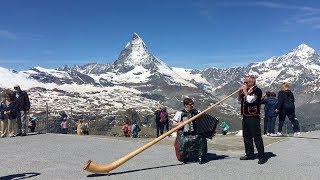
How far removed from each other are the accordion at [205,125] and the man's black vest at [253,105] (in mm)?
1141

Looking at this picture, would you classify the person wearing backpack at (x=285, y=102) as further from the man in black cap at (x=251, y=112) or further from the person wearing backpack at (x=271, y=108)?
the man in black cap at (x=251, y=112)

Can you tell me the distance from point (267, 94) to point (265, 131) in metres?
2.13

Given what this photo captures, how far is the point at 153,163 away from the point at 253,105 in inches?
131

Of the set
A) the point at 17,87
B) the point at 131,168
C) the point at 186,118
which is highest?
the point at 17,87

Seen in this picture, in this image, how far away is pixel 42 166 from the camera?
1363cm

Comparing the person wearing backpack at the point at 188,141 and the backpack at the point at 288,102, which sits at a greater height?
the backpack at the point at 288,102

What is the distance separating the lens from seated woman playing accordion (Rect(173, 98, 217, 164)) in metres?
13.8

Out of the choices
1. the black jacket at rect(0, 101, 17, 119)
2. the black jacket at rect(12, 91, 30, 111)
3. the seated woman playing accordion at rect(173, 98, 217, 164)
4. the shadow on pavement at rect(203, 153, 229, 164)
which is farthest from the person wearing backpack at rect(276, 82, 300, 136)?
the black jacket at rect(0, 101, 17, 119)

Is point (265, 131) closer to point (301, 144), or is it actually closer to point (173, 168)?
point (301, 144)

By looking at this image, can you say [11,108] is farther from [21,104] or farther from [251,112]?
[251,112]

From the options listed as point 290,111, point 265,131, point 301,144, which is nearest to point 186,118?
point 301,144

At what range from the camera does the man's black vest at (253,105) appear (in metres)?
13.2

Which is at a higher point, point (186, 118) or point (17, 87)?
point (17, 87)

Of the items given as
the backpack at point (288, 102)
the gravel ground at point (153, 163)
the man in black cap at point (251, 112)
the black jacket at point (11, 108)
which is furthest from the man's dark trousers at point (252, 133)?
the black jacket at point (11, 108)
